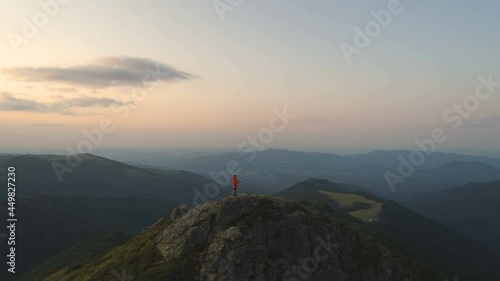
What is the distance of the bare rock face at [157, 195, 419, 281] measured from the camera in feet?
126

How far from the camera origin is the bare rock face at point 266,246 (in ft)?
126

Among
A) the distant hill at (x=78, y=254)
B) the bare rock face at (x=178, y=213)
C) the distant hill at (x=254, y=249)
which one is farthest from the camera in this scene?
the distant hill at (x=78, y=254)

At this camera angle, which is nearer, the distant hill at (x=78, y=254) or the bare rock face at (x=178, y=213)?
the bare rock face at (x=178, y=213)

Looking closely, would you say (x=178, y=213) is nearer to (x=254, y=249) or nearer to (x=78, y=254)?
(x=254, y=249)

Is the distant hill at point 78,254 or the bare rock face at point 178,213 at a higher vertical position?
the bare rock face at point 178,213

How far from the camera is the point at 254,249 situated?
39.6m

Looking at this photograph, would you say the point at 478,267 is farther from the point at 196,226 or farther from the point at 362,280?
the point at 196,226

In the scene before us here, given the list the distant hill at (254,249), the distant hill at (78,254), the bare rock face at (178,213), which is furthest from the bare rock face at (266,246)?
the distant hill at (78,254)

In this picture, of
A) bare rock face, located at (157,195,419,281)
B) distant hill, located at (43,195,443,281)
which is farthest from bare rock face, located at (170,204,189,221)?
bare rock face, located at (157,195,419,281)

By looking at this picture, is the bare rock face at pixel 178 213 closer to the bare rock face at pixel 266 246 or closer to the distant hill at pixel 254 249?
the distant hill at pixel 254 249

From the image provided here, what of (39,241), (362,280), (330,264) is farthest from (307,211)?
(39,241)

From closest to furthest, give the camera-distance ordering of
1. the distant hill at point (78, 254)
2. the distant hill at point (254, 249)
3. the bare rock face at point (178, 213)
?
1. the distant hill at point (254, 249)
2. the bare rock face at point (178, 213)
3. the distant hill at point (78, 254)

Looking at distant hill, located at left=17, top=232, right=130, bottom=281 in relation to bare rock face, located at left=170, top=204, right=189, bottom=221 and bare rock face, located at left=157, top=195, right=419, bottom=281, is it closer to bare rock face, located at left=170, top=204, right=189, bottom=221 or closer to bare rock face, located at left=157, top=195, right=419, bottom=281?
bare rock face, located at left=170, top=204, right=189, bottom=221

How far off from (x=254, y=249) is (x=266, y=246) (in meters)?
1.72
